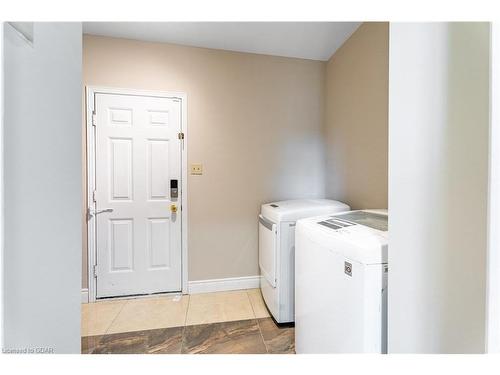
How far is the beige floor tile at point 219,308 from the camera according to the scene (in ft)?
6.00

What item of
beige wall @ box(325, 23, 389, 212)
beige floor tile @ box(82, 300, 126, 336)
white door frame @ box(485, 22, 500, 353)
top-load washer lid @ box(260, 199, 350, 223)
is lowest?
beige floor tile @ box(82, 300, 126, 336)

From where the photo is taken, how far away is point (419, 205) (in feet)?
1.78

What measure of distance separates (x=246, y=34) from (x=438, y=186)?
209 cm

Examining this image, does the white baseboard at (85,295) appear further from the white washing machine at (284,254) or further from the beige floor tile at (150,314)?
the white washing machine at (284,254)

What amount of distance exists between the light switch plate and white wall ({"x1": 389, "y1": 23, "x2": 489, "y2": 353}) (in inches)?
72.2

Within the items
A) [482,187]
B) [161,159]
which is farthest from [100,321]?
[482,187]

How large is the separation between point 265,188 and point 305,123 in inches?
33.5

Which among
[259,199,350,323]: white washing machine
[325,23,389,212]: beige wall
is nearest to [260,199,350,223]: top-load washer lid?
[259,199,350,323]: white washing machine

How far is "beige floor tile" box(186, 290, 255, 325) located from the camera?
1829 millimetres

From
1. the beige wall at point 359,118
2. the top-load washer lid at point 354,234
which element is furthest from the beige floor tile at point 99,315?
the beige wall at point 359,118

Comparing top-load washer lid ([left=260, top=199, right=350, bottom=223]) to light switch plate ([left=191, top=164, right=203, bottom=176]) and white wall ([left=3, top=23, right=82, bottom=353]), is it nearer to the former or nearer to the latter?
light switch plate ([left=191, top=164, right=203, bottom=176])

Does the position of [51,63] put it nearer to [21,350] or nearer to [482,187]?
[21,350]

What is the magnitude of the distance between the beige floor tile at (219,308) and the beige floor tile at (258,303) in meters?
0.04

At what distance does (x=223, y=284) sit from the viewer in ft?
7.44
